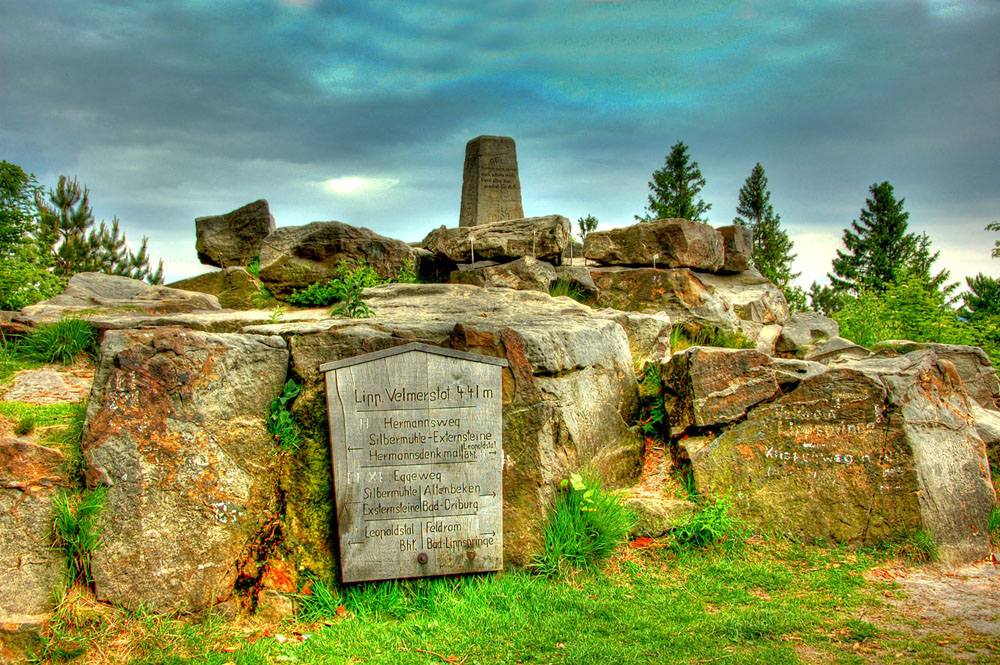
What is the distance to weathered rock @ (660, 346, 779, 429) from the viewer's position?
20.2 feet

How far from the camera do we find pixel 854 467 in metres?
5.87

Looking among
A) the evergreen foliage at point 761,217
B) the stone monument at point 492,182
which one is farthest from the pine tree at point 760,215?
the stone monument at point 492,182

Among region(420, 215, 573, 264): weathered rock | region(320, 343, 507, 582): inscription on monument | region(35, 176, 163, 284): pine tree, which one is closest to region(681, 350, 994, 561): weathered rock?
region(320, 343, 507, 582): inscription on monument

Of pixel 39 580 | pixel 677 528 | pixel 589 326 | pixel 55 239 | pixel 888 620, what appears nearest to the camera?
pixel 39 580

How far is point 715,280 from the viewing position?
11.8 metres

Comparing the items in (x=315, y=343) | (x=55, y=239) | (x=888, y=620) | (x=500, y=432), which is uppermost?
(x=55, y=239)

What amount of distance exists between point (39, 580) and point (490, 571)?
110 inches

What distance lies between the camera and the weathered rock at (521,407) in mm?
4973

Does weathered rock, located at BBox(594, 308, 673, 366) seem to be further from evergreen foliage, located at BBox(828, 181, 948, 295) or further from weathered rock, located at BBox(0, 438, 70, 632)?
evergreen foliage, located at BBox(828, 181, 948, 295)

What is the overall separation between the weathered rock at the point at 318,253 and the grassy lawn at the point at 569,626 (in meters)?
5.14

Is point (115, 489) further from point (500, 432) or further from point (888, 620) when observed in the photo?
point (888, 620)

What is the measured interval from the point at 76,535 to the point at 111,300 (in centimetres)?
574

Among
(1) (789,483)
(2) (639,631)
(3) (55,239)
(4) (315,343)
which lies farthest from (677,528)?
(3) (55,239)

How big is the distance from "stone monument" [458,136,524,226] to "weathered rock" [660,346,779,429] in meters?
8.35
